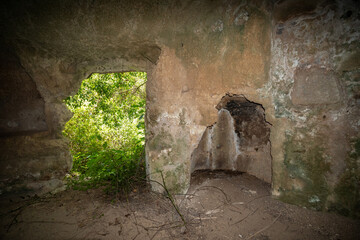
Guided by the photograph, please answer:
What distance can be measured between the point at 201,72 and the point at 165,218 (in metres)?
1.92

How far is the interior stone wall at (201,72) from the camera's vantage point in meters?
1.70

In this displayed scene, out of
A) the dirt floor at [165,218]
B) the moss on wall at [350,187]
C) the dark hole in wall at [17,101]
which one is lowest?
the dirt floor at [165,218]

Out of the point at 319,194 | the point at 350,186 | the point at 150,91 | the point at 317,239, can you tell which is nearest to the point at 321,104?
the point at 350,186

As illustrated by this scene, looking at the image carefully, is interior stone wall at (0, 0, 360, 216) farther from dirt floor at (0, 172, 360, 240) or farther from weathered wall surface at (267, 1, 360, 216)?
dirt floor at (0, 172, 360, 240)

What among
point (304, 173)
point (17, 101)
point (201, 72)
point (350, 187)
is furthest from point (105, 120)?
point (350, 187)

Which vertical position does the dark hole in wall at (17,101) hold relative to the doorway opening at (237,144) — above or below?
above

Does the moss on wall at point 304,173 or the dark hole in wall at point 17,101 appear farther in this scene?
the dark hole in wall at point 17,101

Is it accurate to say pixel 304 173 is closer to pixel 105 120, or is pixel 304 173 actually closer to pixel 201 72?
pixel 201 72

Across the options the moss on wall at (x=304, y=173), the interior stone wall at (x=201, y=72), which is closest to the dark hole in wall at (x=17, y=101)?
the interior stone wall at (x=201, y=72)

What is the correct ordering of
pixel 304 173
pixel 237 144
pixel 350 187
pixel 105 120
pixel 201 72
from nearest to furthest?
1. pixel 350 187
2. pixel 304 173
3. pixel 201 72
4. pixel 237 144
5. pixel 105 120

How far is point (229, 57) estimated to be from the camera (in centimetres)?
210

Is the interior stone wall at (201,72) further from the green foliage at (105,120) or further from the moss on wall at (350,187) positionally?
the green foliage at (105,120)

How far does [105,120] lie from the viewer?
488 cm

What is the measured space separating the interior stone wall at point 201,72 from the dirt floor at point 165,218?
217 mm
